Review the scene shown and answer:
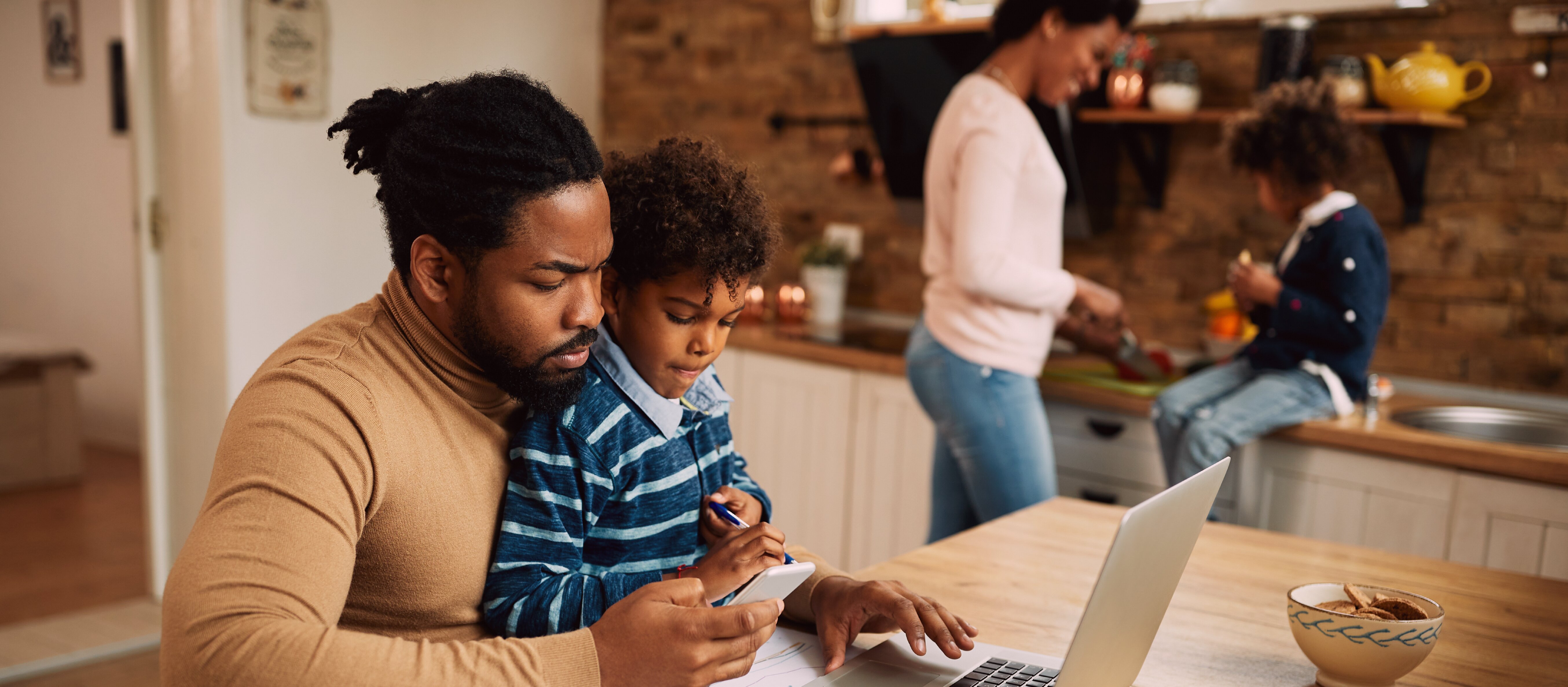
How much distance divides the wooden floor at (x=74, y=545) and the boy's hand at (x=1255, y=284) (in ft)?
9.84

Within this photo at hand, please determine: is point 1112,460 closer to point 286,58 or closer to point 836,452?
point 836,452

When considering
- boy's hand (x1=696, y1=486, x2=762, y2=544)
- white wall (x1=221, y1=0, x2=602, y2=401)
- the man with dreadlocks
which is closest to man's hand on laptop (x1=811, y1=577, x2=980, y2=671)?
the man with dreadlocks

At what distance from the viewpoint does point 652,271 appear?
1.03 meters

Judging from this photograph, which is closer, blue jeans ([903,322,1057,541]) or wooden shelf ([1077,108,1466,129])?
blue jeans ([903,322,1057,541])

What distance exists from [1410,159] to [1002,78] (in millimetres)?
1048

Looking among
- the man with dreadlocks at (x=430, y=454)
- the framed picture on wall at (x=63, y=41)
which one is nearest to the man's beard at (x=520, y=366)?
the man with dreadlocks at (x=430, y=454)

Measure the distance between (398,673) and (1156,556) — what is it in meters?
0.55

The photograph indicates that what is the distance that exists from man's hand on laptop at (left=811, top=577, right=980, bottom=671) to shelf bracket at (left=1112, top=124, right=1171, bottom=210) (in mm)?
2040

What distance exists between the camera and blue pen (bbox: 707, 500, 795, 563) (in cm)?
105

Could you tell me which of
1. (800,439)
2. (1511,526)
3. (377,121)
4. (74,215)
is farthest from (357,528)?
(74,215)

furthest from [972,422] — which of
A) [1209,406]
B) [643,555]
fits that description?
[643,555]

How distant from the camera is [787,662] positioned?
3.27ft

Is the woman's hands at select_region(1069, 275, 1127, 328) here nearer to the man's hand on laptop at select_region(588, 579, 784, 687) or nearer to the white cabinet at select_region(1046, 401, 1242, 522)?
the white cabinet at select_region(1046, 401, 1242, 522)

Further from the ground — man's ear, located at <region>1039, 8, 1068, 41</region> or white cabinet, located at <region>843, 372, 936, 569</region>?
man's ear, located at <region>1039, 8, 1068, 41</region>
